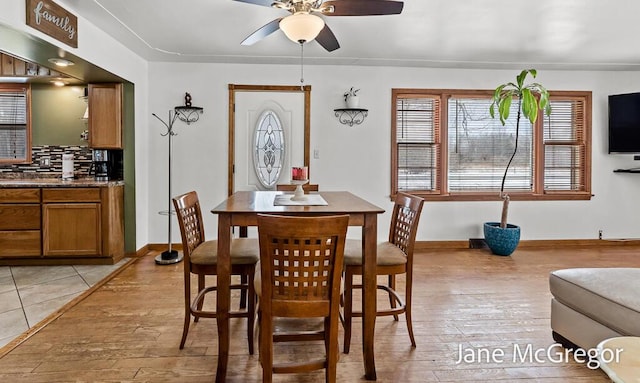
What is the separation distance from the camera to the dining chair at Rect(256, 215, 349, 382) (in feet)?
5.51

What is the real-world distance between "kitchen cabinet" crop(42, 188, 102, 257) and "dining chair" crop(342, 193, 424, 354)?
296cm

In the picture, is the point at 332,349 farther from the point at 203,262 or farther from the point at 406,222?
the point at 406,222

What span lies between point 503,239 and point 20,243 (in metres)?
5.34

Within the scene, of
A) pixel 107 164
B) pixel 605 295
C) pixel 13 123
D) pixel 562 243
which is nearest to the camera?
pixel 605 295

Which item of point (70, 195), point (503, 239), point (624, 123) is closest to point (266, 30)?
point (70, 195)

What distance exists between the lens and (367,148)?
16.4 feet

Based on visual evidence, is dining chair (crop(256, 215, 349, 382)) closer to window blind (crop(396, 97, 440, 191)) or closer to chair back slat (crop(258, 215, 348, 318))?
chair back slat (crop(258, 215, 348, 318))

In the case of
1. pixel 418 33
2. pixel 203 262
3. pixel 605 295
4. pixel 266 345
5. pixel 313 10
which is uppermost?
pixel 418 33

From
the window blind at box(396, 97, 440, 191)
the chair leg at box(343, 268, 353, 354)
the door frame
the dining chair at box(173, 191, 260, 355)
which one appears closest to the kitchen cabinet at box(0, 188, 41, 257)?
the door frame

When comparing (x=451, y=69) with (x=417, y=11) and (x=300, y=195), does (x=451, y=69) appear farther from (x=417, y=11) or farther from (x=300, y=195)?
(x=300, y=195)

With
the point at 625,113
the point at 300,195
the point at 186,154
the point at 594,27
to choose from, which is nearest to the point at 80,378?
the point at 300,195

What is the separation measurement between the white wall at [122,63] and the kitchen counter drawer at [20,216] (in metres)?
0.97

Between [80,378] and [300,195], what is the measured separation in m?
1.55

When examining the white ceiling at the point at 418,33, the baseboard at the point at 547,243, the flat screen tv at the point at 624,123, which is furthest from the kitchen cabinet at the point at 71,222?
the flat screen tv at the point at 624,123
